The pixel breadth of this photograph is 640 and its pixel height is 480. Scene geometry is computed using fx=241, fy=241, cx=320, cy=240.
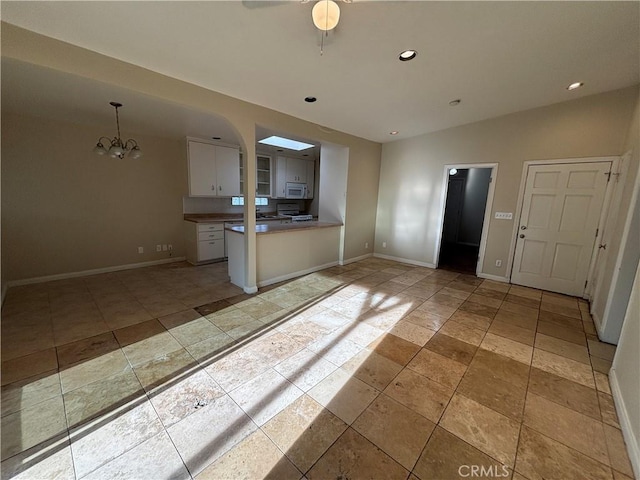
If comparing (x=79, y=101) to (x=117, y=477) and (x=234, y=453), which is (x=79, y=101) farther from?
(x=234, y=453)

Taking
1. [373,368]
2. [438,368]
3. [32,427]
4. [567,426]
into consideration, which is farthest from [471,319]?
[32,427]

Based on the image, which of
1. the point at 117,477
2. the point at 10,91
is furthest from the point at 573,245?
the point at 10,91

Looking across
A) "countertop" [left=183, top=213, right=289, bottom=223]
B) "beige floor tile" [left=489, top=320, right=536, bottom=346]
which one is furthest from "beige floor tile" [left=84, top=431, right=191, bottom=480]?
"countertop" [left=183, top=213, right=289, bottom=223]

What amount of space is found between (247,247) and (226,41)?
2346 mm

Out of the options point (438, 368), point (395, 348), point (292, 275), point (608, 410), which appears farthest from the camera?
point (292, 275)

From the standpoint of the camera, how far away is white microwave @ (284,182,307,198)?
21.7 ft

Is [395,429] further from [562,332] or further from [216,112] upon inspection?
[216,112]

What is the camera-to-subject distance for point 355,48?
7.19 feet

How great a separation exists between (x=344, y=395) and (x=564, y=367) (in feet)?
6.73

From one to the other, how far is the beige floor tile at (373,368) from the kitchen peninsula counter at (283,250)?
2155 millimetres

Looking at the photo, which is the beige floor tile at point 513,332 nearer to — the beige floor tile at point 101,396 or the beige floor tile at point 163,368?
the beige floor tile at point 163,368

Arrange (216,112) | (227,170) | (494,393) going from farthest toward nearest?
(227,170) → (216,112) → (494,393)

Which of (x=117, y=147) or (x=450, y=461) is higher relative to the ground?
(x=117, y=147)

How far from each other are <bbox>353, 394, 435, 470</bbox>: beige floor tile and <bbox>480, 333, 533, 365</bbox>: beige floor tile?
1.28 meters
